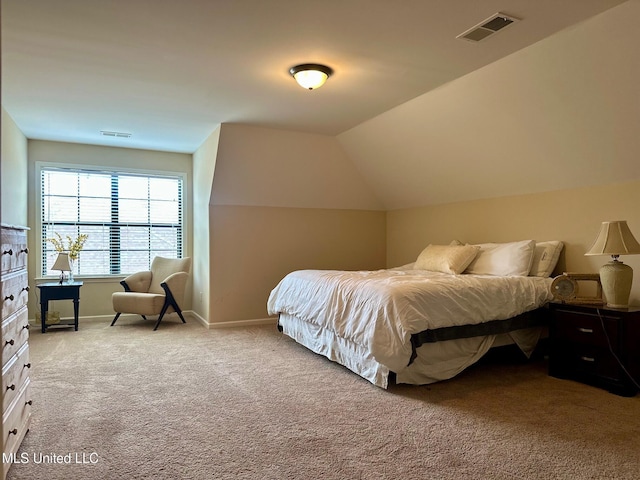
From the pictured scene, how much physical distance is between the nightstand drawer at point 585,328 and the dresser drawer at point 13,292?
3.64m

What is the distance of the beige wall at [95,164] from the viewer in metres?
5.66

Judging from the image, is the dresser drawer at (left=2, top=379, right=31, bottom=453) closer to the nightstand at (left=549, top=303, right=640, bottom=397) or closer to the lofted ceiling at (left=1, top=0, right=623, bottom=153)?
the lofted ceiling at (left=1, top=0, right=623, bottom=153)

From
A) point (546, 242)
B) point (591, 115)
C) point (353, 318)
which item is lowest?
point (353, 318)

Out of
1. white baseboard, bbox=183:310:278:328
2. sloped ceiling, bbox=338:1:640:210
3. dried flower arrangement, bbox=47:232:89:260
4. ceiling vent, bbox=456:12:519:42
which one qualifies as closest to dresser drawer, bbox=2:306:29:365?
white baseboard, bbox=183:310:278:328

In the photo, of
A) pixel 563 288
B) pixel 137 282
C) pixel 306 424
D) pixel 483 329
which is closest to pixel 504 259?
pixel 563 288

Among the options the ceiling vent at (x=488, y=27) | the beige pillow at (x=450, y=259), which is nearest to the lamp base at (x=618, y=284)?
the beige pillow at (x=450, y=259)

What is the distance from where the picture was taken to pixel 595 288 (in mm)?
3877

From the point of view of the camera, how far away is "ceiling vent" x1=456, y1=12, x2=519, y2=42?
105 inches

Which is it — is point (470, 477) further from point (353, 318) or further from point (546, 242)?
point (546, 242)

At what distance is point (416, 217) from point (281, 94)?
2774mm

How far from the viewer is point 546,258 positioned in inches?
161

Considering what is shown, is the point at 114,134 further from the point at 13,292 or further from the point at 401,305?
the point at 401,305

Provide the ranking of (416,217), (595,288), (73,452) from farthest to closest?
(416,217)
(595,288)
(73,452)

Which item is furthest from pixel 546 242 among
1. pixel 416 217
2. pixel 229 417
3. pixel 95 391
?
pixel 95 391
